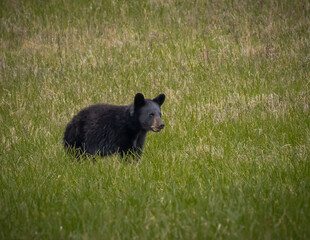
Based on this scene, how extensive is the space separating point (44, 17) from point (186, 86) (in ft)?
22.2

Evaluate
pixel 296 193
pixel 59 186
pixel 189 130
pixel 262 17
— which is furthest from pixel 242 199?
pixel 262 17

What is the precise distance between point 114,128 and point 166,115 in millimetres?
1270

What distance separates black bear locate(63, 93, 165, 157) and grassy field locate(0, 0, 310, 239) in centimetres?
28

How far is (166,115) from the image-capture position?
7.64 meters

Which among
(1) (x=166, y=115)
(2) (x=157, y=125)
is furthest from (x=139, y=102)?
(1) (x=166, y=115)

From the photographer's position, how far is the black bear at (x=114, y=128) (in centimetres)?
652

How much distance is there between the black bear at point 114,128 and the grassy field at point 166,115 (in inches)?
11.0

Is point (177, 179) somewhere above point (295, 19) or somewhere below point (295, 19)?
below

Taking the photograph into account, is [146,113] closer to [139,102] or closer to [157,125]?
[139,102]

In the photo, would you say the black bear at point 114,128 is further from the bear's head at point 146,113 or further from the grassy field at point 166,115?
the grassy field at point 166,115

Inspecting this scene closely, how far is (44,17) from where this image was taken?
44.8 feet

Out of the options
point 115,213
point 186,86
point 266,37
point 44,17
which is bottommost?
Result: point 115,213

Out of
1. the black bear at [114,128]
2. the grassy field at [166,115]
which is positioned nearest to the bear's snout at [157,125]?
the black bear at [114,128]

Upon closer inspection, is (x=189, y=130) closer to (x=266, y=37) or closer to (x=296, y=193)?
(x=296, y=193)
